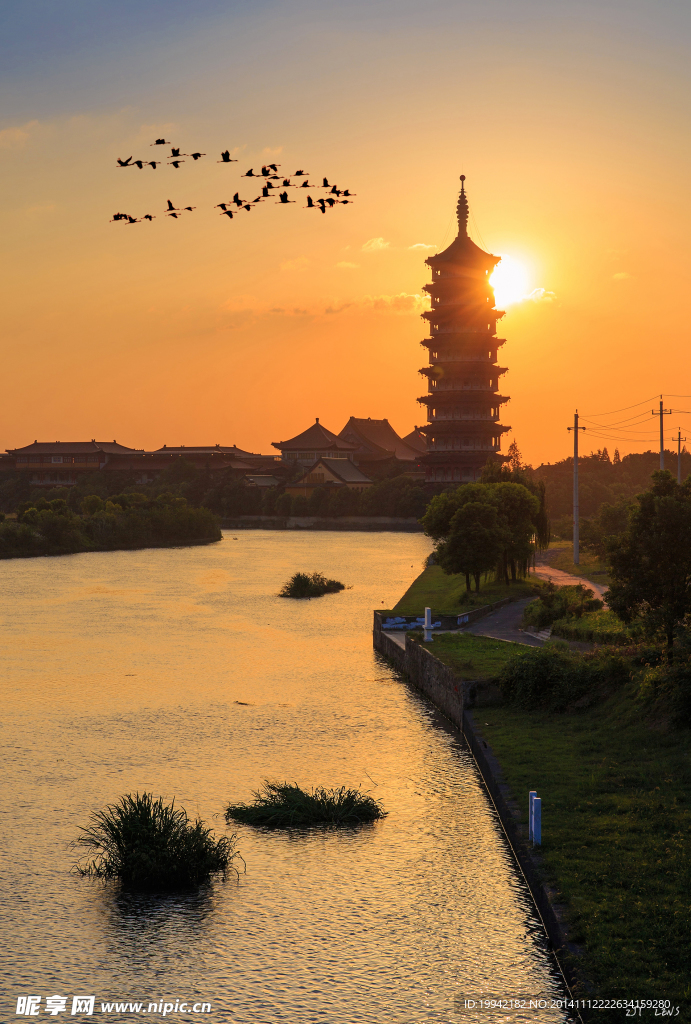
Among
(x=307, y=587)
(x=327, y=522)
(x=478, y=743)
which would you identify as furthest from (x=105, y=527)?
(x=478, y=743)

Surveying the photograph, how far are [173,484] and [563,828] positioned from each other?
144 meters

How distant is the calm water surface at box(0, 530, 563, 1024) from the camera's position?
14.0 meters

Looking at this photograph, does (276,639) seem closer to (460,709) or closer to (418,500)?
(460,709)

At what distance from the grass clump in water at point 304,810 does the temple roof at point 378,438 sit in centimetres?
15222

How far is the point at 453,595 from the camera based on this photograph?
166 ft

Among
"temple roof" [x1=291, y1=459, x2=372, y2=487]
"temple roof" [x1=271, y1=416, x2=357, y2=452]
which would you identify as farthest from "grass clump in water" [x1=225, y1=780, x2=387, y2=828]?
"temple roof" [x1=271, y1=416, x2=357, y2=452]

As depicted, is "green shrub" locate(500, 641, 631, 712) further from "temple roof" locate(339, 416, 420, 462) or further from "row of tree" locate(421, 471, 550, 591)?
"temple roof" locate(339, 416, 420, 462)

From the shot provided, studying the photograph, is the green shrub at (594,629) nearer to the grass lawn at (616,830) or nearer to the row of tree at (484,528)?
the grass lawn at (616,830)

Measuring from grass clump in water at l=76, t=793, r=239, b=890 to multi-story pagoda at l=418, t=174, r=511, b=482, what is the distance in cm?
12570

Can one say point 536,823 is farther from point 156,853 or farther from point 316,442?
point 316,442

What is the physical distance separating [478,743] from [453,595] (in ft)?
85.9

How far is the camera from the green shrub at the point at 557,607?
36.6 meters

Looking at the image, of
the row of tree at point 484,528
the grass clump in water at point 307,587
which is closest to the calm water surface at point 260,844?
the row of tree at point 484,528

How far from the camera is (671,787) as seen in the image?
18969 mm
